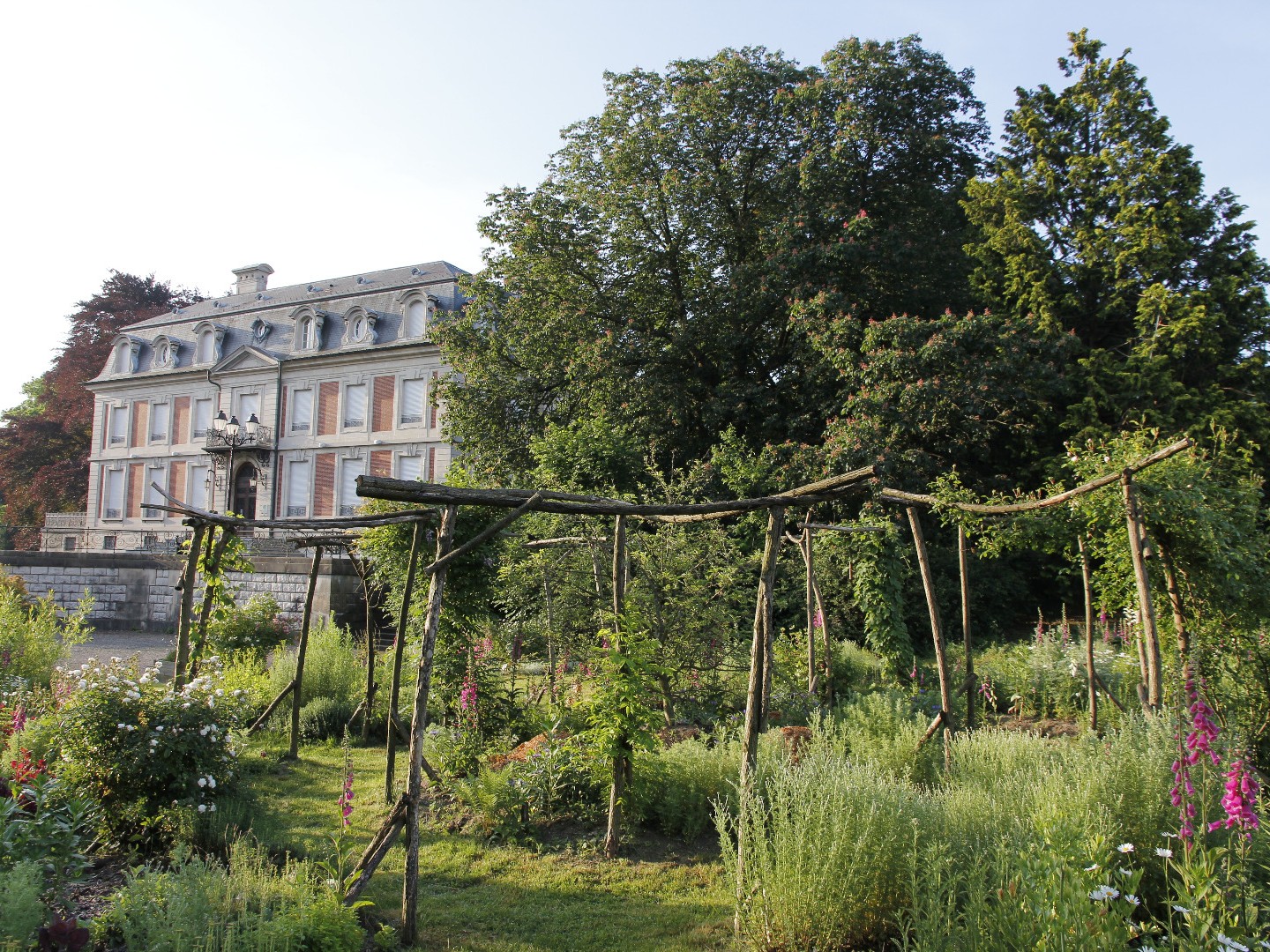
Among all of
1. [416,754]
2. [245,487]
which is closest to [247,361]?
[245,487]

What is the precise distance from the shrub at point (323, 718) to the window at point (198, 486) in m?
27.1

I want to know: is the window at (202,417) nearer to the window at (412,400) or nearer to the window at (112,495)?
the window at (112,495)

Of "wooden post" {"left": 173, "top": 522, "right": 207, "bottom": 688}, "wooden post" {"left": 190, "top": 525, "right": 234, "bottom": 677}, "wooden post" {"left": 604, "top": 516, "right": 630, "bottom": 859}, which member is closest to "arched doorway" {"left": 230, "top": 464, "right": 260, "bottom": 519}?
"wooden post" {"left": 190, "top": 525, "right": 234, "bottom": 677}

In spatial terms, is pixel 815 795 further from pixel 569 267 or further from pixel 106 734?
pixel 569 267

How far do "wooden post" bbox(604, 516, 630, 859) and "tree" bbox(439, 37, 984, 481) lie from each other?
34.0 feet

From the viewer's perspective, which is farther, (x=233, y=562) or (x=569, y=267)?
(x=569, y=267)

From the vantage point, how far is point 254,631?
11594mm

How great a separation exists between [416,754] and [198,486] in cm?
3396

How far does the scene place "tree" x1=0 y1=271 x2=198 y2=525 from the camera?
121ft

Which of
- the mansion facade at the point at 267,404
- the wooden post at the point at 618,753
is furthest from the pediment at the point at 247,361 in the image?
the wooden post at the point at 618,753

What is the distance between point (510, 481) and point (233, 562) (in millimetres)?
10127

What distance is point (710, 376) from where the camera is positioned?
57.8ft

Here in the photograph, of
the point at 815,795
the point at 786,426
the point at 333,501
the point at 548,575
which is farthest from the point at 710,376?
the point at 333,501

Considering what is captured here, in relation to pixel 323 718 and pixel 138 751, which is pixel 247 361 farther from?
pixel 138 751
